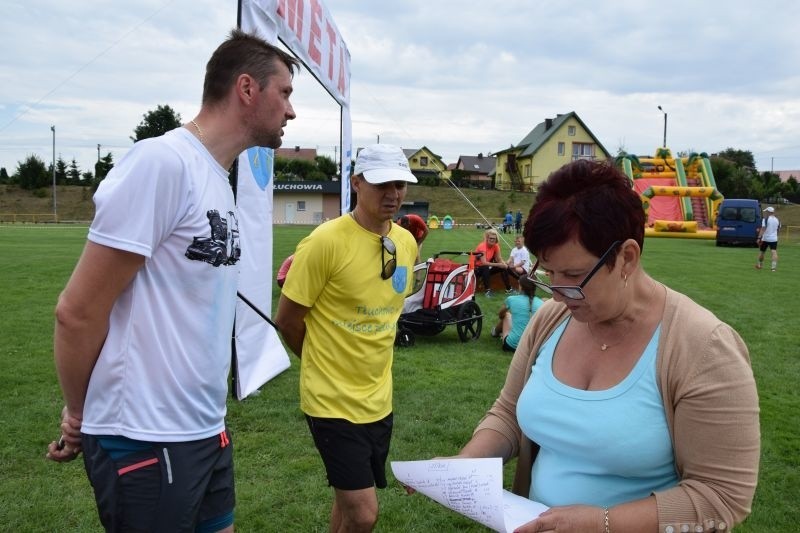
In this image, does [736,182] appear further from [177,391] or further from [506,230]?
[177,391]

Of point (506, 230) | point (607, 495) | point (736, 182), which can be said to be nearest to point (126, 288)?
point (607, 495)

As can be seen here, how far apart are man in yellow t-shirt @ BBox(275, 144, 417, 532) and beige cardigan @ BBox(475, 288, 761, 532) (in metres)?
1.63

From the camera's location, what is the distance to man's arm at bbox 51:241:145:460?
1653 mm

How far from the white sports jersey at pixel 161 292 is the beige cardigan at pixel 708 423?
1284 millimetres

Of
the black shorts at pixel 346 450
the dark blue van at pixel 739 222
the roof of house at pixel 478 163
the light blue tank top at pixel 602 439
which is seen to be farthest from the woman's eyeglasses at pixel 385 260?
the roof of house at pixel 478 163

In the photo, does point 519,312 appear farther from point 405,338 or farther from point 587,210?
point 587,210

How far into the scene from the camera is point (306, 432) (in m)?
5.10

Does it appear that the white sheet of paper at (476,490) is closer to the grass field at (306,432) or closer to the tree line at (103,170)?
the grass field at (306,432)

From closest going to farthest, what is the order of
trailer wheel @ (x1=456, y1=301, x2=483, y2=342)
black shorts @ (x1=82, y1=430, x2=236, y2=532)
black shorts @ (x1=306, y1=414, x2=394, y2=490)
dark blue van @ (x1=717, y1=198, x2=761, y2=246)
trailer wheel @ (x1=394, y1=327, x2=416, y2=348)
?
black shorts @ (x1=82, y1=430, x2=236, y2=532)
black shorts @ (x1=306, y1=414, x2=394, y2=490)
trailer wheel @ (x1=394, y1=327, x2=416, y2=348)
trailer wheel @ (x1=456, y1=301, x2=483, y2=342)
dark blue van @ (x1=717, y1=198, x2=761, y2=246)

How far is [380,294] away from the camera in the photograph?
309 centimetres

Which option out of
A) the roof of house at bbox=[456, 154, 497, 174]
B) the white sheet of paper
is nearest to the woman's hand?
the white sheet of paper

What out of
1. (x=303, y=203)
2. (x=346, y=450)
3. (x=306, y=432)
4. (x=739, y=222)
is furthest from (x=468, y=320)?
(x=303, y=203)

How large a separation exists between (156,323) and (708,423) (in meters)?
1.45

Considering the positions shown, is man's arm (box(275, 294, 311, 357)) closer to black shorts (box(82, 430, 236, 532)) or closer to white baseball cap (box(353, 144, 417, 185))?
white baseball cap (box(353, 144, 417, 185))
